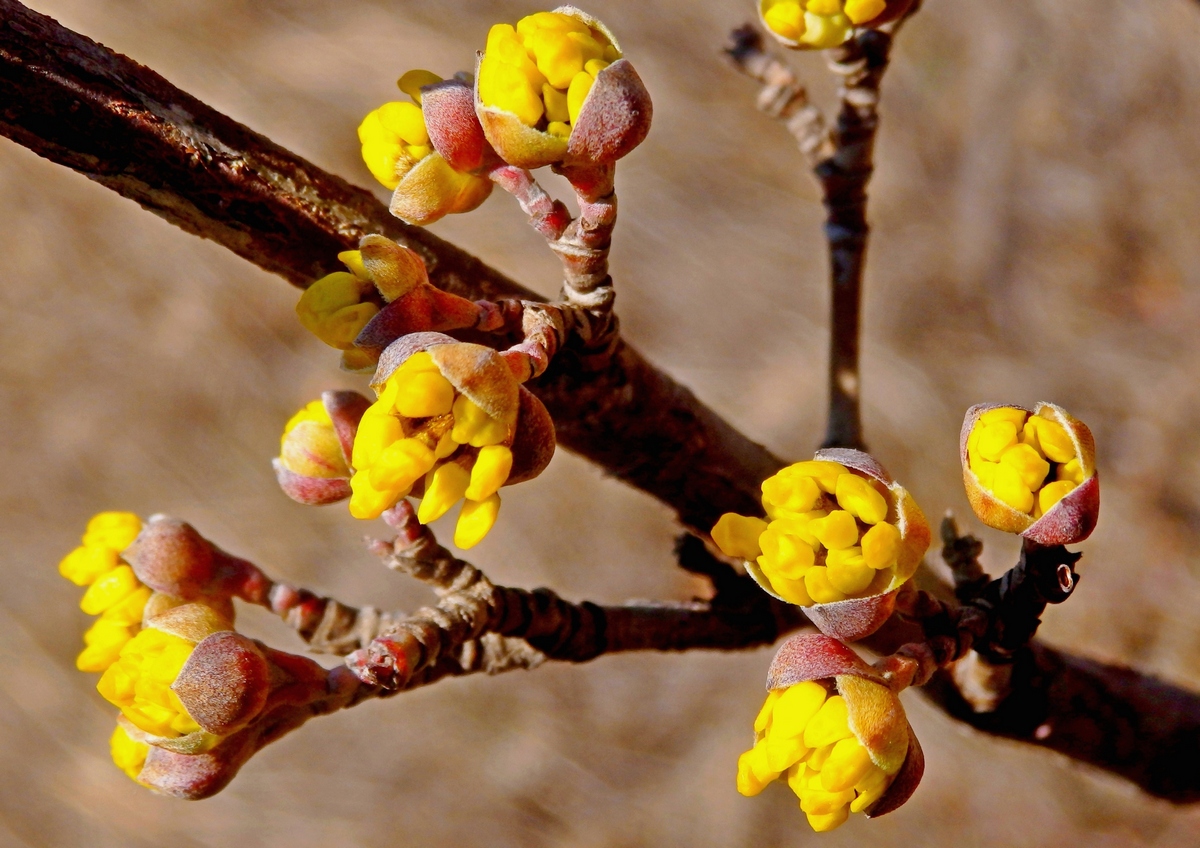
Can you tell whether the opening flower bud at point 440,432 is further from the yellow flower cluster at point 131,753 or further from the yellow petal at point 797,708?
the yellow flower cluster at point 131,753

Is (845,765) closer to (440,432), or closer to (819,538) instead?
(819,538)

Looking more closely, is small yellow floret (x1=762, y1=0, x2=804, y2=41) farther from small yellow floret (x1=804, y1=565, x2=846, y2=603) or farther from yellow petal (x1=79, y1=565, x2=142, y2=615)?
yellow petal (x1=79, y1=565, x2=142, y2=615)

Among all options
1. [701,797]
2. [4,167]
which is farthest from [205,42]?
[701,797]

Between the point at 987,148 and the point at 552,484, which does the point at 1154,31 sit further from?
the point at 552,484

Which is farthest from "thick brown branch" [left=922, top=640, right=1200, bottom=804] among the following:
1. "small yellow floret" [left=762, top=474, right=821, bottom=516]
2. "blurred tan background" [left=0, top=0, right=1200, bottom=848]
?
"small yellow floret" [left=762, top=474, right=821, bottom=516]

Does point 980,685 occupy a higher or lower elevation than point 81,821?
higher

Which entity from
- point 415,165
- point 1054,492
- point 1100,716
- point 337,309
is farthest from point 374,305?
point 1100,716

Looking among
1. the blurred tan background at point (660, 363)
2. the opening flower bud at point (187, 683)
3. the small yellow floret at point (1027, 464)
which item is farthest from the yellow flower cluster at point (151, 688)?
the blurred tan background at point (660, 363)
